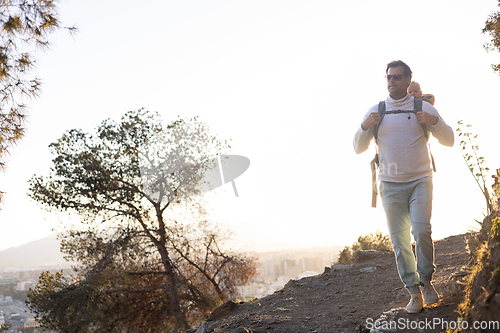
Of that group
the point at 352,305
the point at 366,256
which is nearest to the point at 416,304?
the point at 352,305

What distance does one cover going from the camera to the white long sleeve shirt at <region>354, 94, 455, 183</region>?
352 cm

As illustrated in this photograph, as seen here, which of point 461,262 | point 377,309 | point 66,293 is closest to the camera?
point 377,309

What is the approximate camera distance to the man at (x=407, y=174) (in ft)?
11.4

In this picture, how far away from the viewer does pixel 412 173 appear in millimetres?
3518

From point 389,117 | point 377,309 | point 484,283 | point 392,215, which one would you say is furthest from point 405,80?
point 377,309

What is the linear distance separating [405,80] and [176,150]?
11835mm

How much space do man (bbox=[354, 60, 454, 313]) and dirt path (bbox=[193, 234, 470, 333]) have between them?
0.24 meters

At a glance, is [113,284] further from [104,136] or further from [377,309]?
[377,309]

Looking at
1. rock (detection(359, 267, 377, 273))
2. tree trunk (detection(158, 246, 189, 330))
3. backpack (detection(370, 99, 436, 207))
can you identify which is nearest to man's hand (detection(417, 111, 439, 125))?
backpack (detection(370, 99, 436, 207))

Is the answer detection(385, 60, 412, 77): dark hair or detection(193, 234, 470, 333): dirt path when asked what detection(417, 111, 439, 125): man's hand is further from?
detection(193, 234, 470, 333): dirt path

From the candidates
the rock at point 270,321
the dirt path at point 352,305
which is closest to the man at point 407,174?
the dirt path at point 352,305

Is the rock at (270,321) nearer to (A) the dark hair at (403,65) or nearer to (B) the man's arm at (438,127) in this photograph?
(B) the man's arm at (438,127)

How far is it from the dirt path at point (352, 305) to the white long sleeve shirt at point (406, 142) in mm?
1163

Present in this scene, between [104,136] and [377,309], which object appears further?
[104,136]
